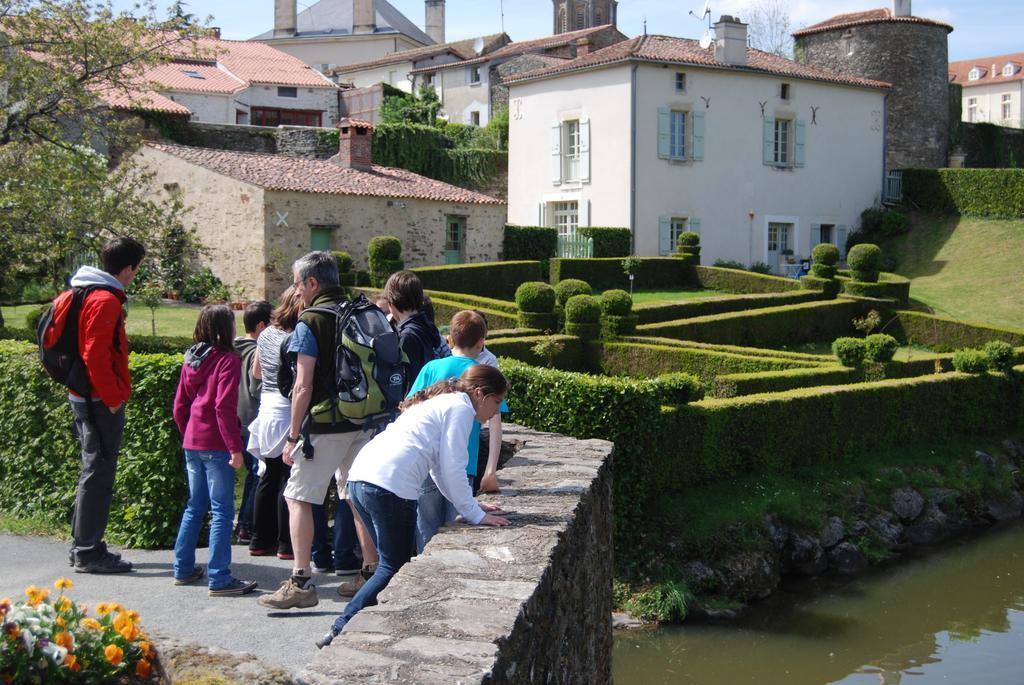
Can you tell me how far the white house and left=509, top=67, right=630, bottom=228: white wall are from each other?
0.04 m

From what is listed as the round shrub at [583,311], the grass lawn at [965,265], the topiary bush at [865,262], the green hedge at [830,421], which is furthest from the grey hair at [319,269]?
the grass lawn at [965,265]

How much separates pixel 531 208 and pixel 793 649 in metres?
24.1

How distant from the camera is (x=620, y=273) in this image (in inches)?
1090

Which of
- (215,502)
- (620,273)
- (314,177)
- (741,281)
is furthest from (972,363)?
(314,177)

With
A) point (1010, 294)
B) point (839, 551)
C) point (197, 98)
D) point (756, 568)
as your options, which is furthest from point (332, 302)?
point (197, 98)

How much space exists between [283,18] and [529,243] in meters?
34.9

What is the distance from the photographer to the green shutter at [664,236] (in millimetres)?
31031

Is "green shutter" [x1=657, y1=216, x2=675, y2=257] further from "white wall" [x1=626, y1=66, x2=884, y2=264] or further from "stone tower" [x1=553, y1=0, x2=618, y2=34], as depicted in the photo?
"stone tower" [x1=553, y1=0, x2=618, y2=34]

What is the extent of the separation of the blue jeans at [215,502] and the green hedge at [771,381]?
1069 cm

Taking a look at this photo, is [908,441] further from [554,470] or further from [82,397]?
[82,397]

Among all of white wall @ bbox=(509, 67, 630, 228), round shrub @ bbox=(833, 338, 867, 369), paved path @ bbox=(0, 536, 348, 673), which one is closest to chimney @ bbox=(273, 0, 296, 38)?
white wall @ bbox=(509, 67, 630, 228)

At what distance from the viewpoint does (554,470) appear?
5.78m

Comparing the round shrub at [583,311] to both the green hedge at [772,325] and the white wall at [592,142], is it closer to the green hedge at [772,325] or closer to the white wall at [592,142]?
the green hedge at [772,325]

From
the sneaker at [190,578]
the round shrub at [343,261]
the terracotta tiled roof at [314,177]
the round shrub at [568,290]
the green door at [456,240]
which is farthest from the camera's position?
the green door at [456,240]
